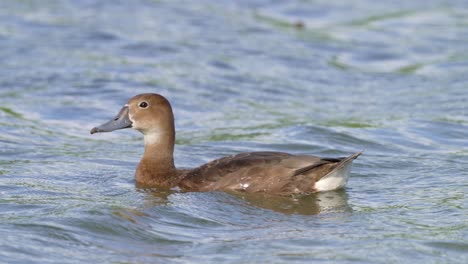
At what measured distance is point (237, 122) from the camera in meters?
14.0

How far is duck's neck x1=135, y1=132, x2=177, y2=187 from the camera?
1041 centimetres

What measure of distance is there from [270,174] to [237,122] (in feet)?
13.7

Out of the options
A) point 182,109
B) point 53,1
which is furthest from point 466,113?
point 53,1

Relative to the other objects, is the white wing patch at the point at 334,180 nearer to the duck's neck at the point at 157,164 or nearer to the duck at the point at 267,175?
the duck at the point at 267,175

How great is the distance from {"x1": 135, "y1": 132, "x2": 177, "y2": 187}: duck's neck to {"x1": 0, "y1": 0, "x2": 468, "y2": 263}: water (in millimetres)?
186

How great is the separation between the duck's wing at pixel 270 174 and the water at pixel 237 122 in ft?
0.43

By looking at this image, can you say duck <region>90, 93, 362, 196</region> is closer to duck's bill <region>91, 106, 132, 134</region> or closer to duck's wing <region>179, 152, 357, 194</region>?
duck's wing <region>179, 152, 357, 194</region>

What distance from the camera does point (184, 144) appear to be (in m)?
12.6

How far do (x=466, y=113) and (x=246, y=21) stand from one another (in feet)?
25.3

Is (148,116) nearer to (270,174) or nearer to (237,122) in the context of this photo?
(270,174)

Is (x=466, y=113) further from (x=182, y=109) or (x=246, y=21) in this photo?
(x=246, y=21)

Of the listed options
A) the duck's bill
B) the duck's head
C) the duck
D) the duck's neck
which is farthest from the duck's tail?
the duck's bill

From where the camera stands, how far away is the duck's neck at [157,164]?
410 inches

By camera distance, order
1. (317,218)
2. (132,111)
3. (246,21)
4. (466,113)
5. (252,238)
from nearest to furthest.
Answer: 1. (252,238)
2. (317,218)
3. (132,111)
4. (466,113)
5. (246,21)
